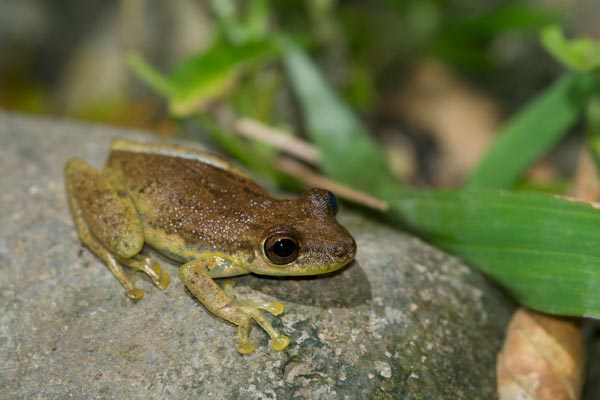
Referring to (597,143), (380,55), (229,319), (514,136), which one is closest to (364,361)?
(229,319)

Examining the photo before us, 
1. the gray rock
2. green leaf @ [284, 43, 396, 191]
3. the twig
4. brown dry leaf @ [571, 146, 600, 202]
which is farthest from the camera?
the twig

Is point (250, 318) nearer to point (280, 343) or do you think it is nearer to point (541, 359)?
point (280, 343)

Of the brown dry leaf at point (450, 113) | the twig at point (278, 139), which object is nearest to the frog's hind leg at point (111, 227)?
the twig at point (278, 139)

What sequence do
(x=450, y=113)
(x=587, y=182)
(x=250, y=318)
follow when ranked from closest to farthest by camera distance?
(x=250, y=318) < (x=587, y=182) < (x=450, y=113)

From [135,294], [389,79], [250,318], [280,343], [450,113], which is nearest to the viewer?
[280,343]

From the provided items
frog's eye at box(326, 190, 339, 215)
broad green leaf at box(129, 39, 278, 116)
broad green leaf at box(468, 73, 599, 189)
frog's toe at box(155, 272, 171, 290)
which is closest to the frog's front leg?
frog's toe at box(155, 272, 171, 290)

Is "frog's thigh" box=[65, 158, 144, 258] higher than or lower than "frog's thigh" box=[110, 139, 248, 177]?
lower

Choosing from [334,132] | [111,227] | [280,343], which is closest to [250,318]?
[280,343]

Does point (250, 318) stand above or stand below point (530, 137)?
below

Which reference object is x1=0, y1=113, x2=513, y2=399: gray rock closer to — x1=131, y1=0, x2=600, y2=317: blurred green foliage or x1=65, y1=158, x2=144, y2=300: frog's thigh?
x1=65, y1=158, x2=144, y2=300: frog's thigh
